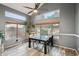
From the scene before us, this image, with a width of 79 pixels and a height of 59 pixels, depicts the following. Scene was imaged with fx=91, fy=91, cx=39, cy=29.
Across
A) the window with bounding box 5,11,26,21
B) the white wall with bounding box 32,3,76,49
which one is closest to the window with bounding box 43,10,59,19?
the white wall with bounding box 32,3,76,49

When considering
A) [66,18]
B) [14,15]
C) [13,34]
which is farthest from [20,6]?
[66,18]

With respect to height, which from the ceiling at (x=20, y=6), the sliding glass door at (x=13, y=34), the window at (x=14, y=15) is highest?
the ceiling at (x=20, y=6)

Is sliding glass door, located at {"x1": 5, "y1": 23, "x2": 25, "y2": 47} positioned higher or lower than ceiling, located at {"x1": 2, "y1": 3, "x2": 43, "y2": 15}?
lower

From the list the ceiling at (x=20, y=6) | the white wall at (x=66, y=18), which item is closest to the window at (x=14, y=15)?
the ceiling at (x=20, y=6)

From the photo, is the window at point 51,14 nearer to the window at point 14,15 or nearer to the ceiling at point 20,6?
the ceiling at point 20,6

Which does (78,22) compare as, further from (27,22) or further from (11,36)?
(11,36)

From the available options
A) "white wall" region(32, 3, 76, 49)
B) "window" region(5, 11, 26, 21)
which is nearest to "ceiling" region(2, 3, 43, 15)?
"window" region(5, 11, 26, 21)

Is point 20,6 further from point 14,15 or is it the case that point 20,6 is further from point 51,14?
point 51,14

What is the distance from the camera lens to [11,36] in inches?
75.7

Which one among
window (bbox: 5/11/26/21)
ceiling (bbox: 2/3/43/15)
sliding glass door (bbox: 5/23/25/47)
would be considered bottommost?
sliding glass door (bbox: 5/23/25/47)

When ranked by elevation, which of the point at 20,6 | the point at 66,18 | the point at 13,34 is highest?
the point at 20,6

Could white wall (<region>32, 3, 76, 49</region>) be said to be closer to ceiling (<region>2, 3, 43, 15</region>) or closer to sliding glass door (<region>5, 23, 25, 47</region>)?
ceiling (<region>2, 3, 43, 15</region>)

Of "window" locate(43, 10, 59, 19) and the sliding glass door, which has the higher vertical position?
"window" locate(43, 10, 59, 19)

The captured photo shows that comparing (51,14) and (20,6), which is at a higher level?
(20,6)
